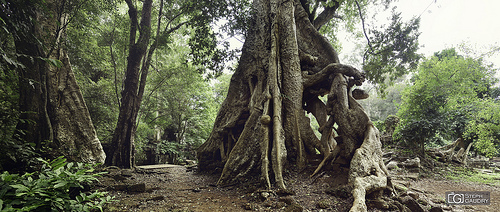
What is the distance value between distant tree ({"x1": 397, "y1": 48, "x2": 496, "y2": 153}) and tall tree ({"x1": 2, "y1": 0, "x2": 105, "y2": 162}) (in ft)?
37.0

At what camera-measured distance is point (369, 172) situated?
130 inches

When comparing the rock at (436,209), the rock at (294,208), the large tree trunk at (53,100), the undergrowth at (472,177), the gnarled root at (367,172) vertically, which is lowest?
the undergrowth at (472,177)

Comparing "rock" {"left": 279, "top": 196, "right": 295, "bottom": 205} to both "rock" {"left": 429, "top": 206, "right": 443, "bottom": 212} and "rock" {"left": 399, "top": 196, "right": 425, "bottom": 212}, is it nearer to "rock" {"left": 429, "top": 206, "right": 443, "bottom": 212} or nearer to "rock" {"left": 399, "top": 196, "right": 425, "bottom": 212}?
"rock" {"left": 399, "top": 196, "right": 425, "bottom": 212}

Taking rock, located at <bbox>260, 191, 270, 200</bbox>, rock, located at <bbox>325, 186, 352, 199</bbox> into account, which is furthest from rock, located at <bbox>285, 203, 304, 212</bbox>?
rock, located at <bbox>325, 186, 352, 199</bbox>

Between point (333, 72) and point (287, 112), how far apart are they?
63.7 inches

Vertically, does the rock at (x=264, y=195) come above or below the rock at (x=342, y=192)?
below

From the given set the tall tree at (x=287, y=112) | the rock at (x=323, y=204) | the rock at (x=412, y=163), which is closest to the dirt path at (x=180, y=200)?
the tall tree at (x=287, y=112)

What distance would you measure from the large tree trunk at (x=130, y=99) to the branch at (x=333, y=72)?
5.33m

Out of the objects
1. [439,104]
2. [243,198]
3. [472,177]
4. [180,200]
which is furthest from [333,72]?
[472,177]

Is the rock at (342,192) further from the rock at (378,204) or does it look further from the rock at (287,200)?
the rock at (287,200)

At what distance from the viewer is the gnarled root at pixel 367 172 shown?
9.07 feet

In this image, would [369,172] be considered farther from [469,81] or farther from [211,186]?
[469,81]

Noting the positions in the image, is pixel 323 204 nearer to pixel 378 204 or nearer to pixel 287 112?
pixel 378 204

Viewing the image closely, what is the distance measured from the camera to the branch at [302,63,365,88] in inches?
190
